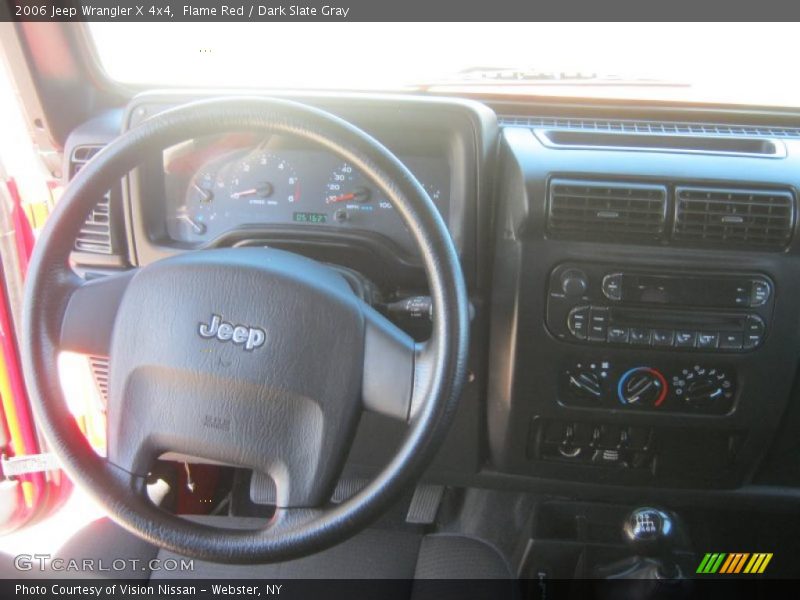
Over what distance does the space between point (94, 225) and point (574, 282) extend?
1.07 m

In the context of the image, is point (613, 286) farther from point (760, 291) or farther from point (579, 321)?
point (760, 291)

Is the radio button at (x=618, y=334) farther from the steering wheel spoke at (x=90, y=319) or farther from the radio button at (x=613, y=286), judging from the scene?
the steering wheel spoke at (x=90, y=319)

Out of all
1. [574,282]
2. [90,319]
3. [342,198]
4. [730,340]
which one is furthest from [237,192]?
[730,340]

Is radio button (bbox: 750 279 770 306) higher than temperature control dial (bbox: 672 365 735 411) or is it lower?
higher

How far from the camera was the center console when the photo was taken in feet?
4.55

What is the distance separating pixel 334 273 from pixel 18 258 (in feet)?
3.71

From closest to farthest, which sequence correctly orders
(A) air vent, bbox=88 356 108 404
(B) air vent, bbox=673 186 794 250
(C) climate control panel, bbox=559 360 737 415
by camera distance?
(B) air vent, bbox=673 186 794 250, (C) climate control panel, bbox=559 360 737 415, (A) air vent, bbox=88 356 108 404

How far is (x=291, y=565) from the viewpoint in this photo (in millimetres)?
1562

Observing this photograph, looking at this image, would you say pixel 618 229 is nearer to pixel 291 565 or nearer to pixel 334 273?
pixel 334 273

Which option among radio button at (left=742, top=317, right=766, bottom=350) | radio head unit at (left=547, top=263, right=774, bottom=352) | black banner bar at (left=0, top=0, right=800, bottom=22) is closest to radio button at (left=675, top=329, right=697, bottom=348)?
radio head unit at (left=547, top=263, right=774, bottom=352)

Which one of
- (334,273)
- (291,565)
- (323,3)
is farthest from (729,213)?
(291,565)

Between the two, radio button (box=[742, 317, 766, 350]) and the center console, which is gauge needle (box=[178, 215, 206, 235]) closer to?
the center console

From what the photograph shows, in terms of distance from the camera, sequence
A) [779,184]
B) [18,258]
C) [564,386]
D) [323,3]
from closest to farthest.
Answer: [779,184]
[564,386]
[323,3]
[18,258]

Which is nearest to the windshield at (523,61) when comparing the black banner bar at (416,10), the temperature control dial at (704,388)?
the black banner bar at (416,10)
